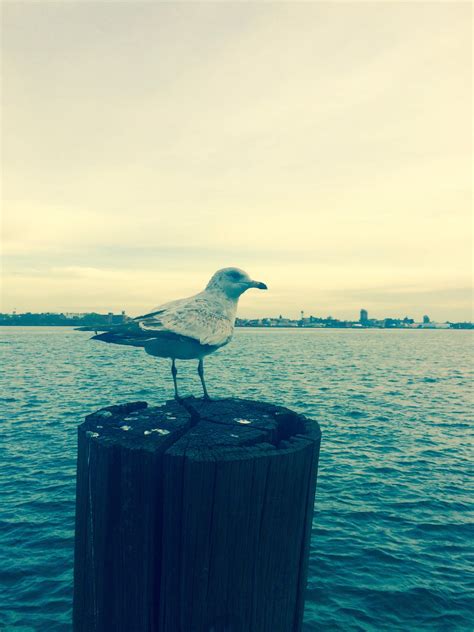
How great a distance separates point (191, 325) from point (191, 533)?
2241mm

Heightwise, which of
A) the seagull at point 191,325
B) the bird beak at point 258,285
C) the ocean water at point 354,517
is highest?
the bird beak at point 258,285

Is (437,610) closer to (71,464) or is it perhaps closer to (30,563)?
(30,563)

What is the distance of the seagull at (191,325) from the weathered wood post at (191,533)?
1.33m

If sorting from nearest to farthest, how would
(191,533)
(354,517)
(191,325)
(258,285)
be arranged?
(191,533) → (191,325) → (258,285) → (354,517)

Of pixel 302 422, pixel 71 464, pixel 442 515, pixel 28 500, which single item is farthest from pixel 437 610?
pixel 71 464

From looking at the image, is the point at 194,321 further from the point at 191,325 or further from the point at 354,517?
the point at 354,517

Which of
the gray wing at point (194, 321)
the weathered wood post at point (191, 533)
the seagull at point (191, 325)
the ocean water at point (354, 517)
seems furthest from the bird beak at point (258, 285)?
the ocean water at point (354, 517)

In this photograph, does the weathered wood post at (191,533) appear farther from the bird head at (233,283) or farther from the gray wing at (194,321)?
the bird head at (233,283)

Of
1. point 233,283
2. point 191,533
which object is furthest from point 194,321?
point 191,533

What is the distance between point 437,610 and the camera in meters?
7.49

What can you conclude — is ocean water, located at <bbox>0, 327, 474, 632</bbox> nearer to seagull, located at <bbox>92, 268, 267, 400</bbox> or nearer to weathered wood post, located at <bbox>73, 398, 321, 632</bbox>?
seagull, located at <bbox>92, 268, 267, 400</bbox>

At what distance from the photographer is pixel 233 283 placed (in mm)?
5289

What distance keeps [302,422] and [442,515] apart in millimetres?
9313

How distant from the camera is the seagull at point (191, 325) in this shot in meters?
4.06
